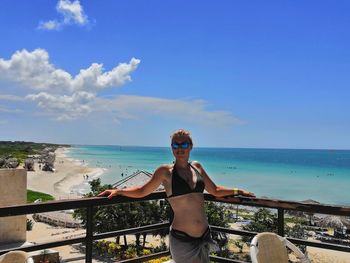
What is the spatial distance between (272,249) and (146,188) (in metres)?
1.09

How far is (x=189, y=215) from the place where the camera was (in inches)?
118

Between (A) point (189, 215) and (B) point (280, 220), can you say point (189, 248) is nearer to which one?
(A) point (189, 215)

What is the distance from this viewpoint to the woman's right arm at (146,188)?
10.2 ft

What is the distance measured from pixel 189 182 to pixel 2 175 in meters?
6.93

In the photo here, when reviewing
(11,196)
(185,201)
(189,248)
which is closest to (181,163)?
(185,201)

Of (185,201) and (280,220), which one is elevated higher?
(185,201)

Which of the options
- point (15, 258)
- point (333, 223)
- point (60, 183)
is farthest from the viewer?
point (60, 183)

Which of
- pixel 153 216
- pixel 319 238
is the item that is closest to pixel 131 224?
pixel 153 216

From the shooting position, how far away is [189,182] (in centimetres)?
307

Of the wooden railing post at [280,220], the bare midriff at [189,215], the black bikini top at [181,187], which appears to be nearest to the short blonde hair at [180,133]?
the black bikini top at [181,187]

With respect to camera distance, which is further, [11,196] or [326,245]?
[11,196]

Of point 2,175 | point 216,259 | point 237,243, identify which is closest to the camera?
point 216,259

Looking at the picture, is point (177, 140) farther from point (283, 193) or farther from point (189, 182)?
point (283, 193)

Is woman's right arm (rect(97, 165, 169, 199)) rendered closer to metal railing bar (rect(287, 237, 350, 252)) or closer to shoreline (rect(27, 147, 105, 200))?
metal railing bar (rect(287, 237, 350, 252))
